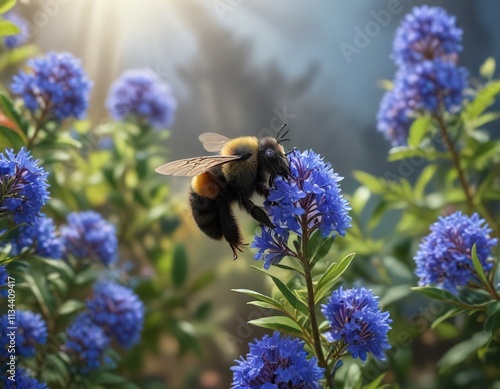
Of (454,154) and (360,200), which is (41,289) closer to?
(360,200)

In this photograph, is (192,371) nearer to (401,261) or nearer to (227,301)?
(227,301)

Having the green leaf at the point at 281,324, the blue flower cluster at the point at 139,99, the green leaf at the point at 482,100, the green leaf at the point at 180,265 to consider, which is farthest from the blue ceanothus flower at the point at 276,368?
the blue flower cluster at the point at 139,99

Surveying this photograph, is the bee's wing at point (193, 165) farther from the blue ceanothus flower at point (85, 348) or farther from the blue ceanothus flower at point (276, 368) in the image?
the blue ceanothus flower at point (85, 348)

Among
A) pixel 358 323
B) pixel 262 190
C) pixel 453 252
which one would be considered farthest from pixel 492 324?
pixel 262 190

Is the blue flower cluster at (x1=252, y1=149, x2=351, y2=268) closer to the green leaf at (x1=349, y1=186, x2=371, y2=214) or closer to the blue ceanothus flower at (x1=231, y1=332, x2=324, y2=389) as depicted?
the blue ceanothus flower at (x1=231, y1=332, x2=324, y2=389)

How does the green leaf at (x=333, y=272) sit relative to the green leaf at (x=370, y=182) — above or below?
below

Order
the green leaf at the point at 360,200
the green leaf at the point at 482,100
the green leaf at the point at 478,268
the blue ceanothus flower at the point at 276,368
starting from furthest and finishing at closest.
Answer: the green leaf at the point at 360,200
the green leaf at the point at 482,100
the green leaf at the point at 478,268
the blue ceanothus flower at the point at 276,368

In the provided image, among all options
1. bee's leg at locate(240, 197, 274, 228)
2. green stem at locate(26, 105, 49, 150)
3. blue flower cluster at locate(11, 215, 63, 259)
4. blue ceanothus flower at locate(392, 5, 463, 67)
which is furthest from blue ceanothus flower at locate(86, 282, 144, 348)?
blue ceanothus flower at locate(392, 5, 463, 67)
